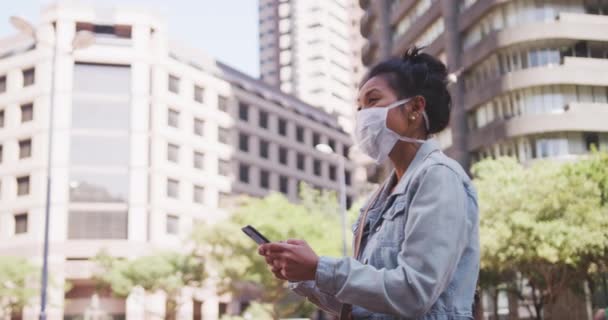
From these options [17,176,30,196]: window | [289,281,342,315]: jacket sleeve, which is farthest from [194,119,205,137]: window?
[289,281,342,315]: jacket sleeve

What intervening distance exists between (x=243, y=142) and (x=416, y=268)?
58.8 meters

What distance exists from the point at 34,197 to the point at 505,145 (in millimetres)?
30305

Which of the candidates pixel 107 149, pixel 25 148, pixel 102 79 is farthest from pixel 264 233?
pixel 25 148

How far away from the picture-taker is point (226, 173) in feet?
190

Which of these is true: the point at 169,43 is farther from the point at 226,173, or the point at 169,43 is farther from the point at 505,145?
the point at 505,145

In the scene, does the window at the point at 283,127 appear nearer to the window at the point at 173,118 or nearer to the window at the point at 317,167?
the window at the point at 317,167

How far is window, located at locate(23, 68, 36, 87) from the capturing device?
51.8 metres

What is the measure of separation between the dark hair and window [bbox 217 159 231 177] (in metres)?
55.0

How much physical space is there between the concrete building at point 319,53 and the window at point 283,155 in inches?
1472

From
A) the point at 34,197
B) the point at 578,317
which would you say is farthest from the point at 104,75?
the point at 578,317

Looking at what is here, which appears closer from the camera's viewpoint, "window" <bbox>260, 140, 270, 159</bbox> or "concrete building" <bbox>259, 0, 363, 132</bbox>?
"window" <bbox>260, 140, 270, 159</bbox>

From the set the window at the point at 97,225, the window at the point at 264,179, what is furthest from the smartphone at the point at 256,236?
the window at the point at 264,179

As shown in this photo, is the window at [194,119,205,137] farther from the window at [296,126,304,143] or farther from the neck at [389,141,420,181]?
the neck at [389,141,420,181]

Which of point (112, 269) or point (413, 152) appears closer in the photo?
point (413, 152)
